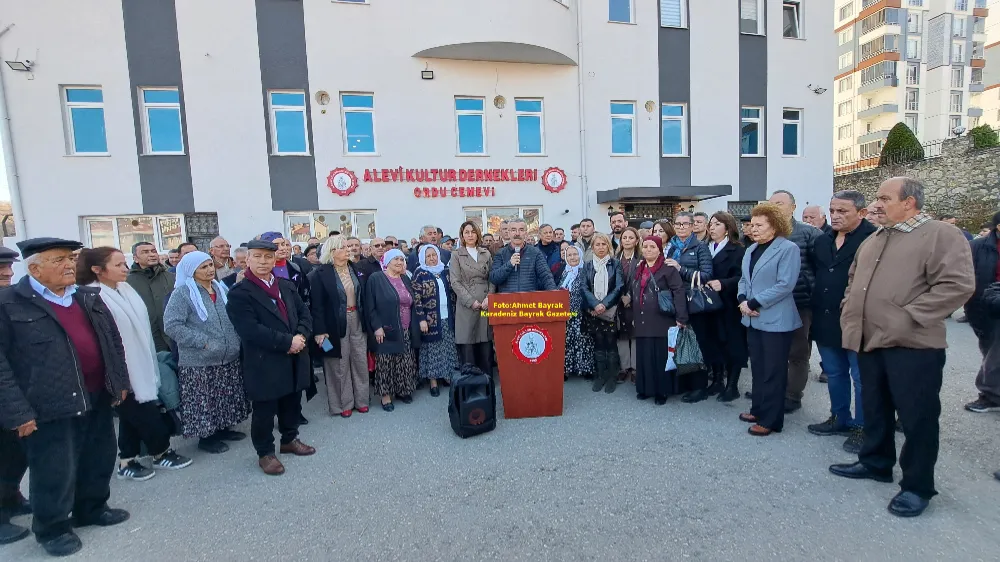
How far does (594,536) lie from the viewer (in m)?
2.56

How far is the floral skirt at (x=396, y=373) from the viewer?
15.9 feet

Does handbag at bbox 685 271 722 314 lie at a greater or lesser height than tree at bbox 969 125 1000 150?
lesser

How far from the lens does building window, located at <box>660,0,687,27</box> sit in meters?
12.2

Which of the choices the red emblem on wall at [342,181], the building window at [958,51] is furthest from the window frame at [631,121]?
the building window at [958,51]

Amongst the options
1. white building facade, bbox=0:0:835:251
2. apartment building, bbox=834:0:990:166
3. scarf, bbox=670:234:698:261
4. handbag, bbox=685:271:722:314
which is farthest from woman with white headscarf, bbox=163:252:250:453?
apartment building, bbox=834:0:990:166

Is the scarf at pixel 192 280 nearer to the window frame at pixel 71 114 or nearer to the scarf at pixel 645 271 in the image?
the scarf at pixel 645 271

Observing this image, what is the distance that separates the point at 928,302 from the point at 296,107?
38.7ft

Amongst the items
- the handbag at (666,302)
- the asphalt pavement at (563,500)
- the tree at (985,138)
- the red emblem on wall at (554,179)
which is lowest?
the asphalt pavement at (563,500)

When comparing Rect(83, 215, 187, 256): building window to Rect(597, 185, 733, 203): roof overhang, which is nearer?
Rect(83, 215, 187, 256): building window

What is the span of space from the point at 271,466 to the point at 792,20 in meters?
A: 17.2

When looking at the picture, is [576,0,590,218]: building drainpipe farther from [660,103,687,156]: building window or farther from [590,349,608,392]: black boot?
[590,349,608,392]: black boot

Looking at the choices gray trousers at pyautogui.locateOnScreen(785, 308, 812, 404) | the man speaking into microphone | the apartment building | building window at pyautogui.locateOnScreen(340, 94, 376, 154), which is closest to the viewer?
gray trousers at pyautogui.locateOnScreen(785, 308, 812, 404)

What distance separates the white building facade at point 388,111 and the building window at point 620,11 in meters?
0.06

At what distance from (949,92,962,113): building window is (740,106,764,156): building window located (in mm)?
37062
